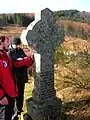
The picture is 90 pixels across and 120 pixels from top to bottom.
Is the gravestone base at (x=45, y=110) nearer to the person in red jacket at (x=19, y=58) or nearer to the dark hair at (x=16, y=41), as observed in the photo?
the person in red jacket at (x=19, y=58)

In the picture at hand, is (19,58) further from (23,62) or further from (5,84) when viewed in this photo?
(5,84)

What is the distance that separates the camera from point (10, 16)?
195 feet

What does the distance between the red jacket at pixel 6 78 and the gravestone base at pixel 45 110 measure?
49.2 inches

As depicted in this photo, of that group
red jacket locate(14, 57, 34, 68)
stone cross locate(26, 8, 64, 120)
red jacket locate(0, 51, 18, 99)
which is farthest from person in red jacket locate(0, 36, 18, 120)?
stone cross locate(26, 8, 64, 120)

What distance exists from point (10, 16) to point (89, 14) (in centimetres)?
5329

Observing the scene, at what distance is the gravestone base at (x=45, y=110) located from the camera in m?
6.02

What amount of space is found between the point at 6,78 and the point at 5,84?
0.11 meters

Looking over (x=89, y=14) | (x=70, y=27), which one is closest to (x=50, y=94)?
(x=89, y=14)

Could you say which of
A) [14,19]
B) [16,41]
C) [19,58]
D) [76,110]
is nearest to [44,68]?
[19,58]

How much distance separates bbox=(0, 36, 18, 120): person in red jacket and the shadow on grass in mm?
1595

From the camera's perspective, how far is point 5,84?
4.78 m

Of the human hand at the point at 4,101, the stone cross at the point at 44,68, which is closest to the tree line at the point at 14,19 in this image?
the stone cross at the point at 44,68

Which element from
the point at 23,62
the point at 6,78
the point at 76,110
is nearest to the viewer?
the point at 6,78

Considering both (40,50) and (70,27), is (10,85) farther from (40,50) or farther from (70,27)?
(70,27)
